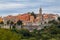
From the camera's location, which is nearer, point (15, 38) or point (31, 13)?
point (15, 38)

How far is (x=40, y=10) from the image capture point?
332 ft

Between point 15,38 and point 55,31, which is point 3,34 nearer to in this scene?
point 15,38

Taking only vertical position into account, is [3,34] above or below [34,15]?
above

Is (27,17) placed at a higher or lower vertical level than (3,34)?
lower

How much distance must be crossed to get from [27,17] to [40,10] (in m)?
30.7

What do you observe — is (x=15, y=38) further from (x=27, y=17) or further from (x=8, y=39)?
(x=27, y=17)

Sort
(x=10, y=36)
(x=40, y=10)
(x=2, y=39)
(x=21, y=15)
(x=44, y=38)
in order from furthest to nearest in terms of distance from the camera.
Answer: (x=21, y=15)
(x=40, y=10)
(x=44, y=38)
(x=10, y=36)
(x=2, y=39)

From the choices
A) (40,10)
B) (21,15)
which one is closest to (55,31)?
(40,10)

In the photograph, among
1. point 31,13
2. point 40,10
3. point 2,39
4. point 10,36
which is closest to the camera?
point 2,39

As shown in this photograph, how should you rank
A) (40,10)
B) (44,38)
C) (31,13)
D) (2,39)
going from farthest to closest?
1. (31,13)
2. (40,10)
3. (44,38)
4. (2,39)

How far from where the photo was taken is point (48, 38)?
45.5 metres

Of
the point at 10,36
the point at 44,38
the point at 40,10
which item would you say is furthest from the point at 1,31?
the point at 40,10

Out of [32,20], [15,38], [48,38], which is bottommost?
[32,20]

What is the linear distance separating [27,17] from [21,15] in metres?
9.22
